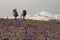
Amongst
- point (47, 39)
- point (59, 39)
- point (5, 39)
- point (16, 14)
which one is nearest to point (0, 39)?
point (5, 39)

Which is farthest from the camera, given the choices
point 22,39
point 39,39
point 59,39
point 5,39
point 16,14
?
Result: point 16,14

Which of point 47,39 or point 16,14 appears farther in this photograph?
point 16,14

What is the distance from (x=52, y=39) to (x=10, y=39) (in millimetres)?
1928

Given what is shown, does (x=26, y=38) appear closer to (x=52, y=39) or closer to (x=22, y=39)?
(x=22, y=39)

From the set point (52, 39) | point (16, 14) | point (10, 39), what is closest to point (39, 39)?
point (52, 39)

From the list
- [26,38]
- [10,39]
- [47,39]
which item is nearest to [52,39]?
[47,39]

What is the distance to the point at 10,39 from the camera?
9.13 meters

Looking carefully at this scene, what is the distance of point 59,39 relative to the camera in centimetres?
1134

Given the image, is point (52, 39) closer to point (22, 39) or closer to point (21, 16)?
point (22, 39)

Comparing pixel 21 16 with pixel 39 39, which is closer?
pixel 39 39

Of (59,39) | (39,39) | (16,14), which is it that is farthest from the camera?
(16,14)

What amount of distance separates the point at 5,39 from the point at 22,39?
860 millimetres

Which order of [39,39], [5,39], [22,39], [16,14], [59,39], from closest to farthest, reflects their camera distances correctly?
[5,39] → [22,39] → [39,39] → [59,39] → [16,14]

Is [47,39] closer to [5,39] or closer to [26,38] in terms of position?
[26,38]
